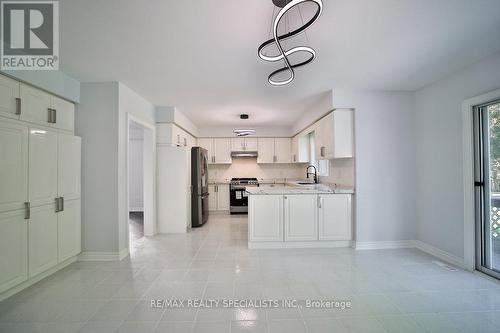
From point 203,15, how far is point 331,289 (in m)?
2.90

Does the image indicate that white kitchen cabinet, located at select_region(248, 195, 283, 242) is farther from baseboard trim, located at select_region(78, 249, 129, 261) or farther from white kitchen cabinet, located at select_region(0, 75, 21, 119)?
white kitchen cabinet, located at select_region(0, 75, 21, 119)

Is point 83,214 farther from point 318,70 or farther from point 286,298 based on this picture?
point 318,70

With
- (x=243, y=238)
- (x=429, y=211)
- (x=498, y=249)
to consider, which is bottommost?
(x=243, y=238)

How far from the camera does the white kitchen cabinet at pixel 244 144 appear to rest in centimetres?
682

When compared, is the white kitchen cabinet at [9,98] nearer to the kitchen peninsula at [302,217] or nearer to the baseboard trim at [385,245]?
the kitchen peninsula at [302,217]

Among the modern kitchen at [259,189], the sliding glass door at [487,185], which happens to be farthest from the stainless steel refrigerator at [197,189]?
the sliding glass door at [487,185]

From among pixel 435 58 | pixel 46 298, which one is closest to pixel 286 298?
pixel 46 298

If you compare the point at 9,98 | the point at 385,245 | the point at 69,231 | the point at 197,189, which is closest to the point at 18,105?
the point at 9,98

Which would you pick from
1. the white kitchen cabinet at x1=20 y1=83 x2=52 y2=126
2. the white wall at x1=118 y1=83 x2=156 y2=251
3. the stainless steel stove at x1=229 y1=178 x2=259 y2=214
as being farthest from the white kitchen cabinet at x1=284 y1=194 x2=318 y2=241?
the white kitchen cabinet at x1=20 y1=83 x2=52 y2=126

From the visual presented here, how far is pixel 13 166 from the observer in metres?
2.29

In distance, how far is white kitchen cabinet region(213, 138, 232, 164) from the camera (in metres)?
6.80

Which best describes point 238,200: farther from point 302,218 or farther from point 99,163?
point 99,163

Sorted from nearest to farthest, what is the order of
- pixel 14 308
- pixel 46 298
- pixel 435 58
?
pixel 14 308 < pixel 46 298 < pixel 435 58

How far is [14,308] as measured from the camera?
2094 mm
